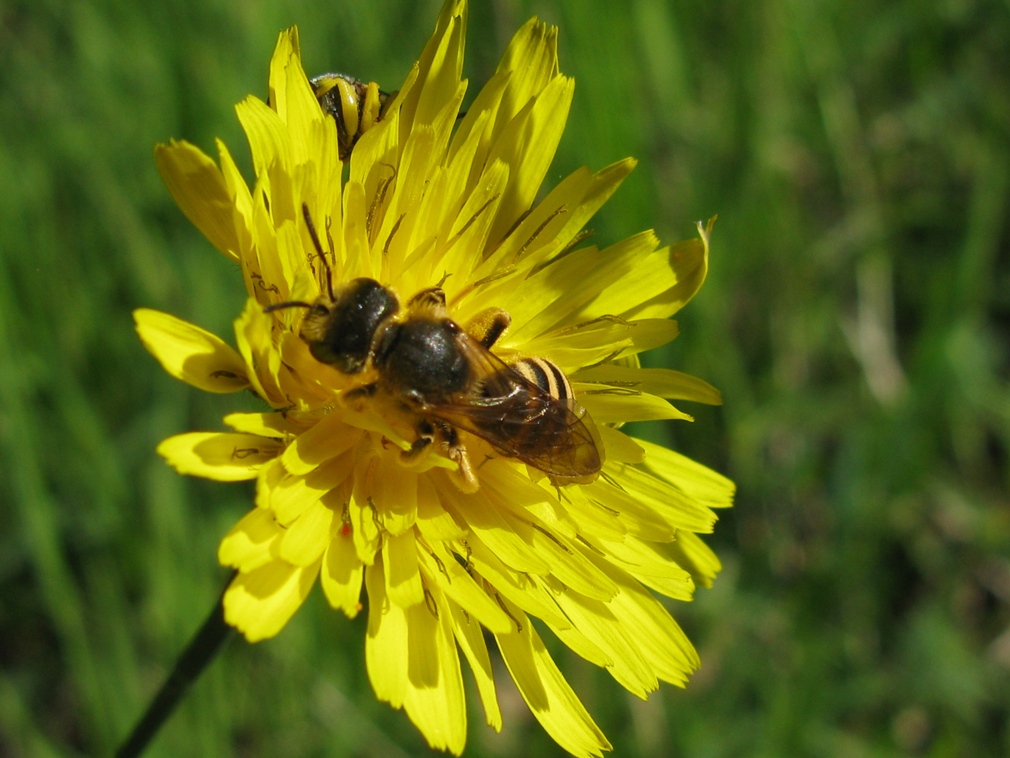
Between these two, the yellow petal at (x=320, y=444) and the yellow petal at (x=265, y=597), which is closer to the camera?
the yellow petal at (x=265, y=597)

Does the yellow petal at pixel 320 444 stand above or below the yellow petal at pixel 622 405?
above

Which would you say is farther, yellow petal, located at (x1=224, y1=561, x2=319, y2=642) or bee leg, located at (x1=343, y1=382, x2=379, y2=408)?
bee leg, located at (x1=343, y1=382, x2=379, y2=408)

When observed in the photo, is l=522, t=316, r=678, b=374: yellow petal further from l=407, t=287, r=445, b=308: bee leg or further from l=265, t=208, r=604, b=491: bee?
l=407, t=287, r=445, b=308: bee leg

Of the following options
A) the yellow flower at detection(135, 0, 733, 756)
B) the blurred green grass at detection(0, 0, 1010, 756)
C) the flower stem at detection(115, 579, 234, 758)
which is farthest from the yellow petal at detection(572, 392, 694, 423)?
the blurred green grass at detection(0, 0, 1010, 756)

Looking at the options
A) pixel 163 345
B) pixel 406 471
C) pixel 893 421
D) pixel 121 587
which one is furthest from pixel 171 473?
pixel 893 421

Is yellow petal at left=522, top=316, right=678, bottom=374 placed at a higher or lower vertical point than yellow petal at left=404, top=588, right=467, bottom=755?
higher

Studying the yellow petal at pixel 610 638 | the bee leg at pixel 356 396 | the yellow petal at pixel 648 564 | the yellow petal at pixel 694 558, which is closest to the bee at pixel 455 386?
the bee leg at pixel 356 396

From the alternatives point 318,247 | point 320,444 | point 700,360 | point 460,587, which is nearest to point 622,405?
point 460,587

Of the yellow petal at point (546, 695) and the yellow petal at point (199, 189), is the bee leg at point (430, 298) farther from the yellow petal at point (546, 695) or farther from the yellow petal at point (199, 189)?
the yellow petal at point (546, 695)
